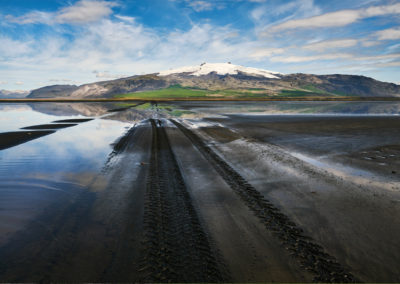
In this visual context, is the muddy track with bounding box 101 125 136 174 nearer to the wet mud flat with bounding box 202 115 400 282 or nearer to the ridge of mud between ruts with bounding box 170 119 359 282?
the ridge of mud between ruts with bounding box 170 119 359 282

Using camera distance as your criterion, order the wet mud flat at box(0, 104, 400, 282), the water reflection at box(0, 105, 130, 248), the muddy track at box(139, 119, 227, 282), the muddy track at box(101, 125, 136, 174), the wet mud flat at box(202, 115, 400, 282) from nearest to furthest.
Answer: the muddy track at box(139, 119, 227, 282) < the wet mud flat at box(0, 104, 400, 282) < the wet mud flat at box(202, 115, 400, 282) < the water reflection at box(0, 105, 130, 248) < the muddy track at box(101, 125, 136, 174)

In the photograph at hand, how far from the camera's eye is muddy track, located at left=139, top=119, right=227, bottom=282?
4039 mm

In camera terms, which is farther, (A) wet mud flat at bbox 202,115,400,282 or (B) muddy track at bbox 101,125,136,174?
(B) muddy track at bbox 101,125,136,174

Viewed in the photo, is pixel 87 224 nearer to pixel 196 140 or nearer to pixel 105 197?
pixel 105 197

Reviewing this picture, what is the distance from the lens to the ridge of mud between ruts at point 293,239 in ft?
13.6

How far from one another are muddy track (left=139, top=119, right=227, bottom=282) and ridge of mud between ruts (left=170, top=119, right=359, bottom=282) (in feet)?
5.09

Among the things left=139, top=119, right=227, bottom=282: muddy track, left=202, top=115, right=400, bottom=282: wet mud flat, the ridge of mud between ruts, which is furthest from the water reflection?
left=202, top=115, right=400, bottom=282: wet mud flat

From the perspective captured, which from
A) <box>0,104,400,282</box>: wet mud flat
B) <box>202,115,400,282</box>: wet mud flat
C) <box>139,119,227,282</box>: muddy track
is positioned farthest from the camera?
<box>202,115,400,282</box>: wet mud flat

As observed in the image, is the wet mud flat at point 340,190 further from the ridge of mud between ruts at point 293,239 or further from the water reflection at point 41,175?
the water reflection at point 41,175

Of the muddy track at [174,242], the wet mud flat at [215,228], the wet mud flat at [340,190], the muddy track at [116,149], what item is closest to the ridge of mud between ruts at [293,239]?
the wet mud flat at [215,228]

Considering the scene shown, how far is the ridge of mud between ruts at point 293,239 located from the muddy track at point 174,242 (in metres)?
1.55

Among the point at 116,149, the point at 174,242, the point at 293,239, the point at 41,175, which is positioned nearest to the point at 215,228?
the point at 174,242

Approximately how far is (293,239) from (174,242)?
251 cm

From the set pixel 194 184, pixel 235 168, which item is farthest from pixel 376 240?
pixel 235 168
